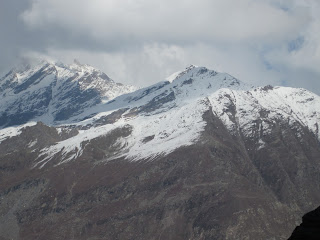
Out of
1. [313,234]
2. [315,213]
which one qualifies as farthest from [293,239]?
[315,213]

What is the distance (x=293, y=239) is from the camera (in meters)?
46.4

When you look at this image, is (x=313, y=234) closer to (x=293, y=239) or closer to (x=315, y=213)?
(x=293, y=239)

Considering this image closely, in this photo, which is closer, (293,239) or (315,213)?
(293,239)

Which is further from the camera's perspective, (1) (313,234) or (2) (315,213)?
(2) (315,213)

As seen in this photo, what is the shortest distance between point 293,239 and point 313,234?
2.32 m

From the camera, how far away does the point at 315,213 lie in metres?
55.5

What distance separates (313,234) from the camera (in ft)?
156

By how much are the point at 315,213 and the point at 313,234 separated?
335 inches

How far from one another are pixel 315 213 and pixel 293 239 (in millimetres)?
10249
